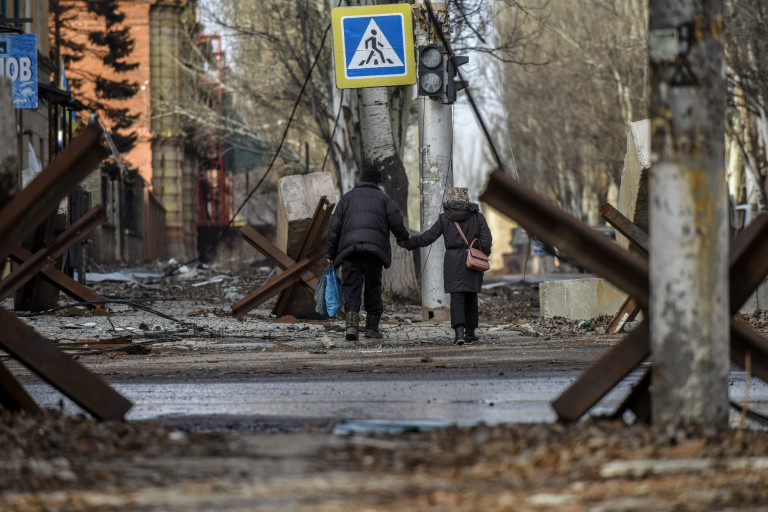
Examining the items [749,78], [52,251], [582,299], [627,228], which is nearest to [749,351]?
[627,228]

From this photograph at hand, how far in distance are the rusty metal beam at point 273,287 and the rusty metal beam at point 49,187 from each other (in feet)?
29.8

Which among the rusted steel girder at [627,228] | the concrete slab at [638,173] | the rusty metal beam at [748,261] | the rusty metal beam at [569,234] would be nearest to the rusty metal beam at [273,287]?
the concrete slab at [638,173]

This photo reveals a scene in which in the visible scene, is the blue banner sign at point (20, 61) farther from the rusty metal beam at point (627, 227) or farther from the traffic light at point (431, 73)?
the rusty metal beam at point (627, 227)

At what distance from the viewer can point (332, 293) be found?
40.0 feet

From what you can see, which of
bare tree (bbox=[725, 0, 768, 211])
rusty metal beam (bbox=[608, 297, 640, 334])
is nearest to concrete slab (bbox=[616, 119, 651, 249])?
rusty metal beam (bbox=[608, 297, 640, 334])

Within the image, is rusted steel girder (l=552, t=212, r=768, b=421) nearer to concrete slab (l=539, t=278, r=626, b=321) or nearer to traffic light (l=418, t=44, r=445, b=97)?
concrete slab (l=539, t=278, r=626, b=321)

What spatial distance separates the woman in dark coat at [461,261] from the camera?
1149 cm

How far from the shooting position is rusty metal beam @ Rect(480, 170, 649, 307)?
4.12 metres

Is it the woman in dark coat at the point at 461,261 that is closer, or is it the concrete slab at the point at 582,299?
the woman in dark coat at the point at 461,261

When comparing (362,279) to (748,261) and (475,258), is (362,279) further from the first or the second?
(748,261)

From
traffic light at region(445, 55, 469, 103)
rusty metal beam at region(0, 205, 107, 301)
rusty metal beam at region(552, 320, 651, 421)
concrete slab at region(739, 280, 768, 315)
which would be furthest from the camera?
traffic light at region(445, 55, 469, 103)

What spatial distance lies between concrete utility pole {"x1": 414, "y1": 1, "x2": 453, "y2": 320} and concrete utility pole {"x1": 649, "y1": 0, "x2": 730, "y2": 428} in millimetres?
11472

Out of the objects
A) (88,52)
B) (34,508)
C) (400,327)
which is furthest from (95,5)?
(34,508)

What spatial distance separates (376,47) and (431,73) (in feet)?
2.78
